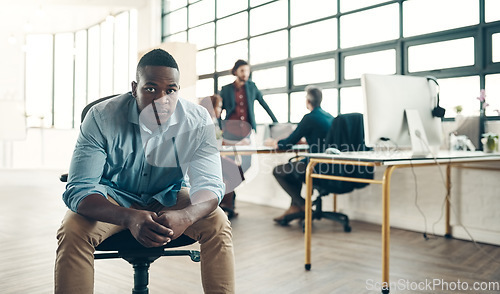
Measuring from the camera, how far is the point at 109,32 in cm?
884

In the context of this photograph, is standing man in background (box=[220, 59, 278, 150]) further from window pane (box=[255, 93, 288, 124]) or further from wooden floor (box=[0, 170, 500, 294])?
wooden floor (box=[0, 170, 500, 294])

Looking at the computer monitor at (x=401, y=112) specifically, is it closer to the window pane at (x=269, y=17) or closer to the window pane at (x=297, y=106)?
the window pane at (x=297, y=106)

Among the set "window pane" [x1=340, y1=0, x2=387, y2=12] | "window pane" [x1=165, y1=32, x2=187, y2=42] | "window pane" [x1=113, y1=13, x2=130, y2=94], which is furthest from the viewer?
"window pane" [x1=113, y1=13, x2=130, y2=94]

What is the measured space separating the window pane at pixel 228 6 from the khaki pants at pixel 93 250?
4.47 m

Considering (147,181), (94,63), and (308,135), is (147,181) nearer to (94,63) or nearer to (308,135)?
(308,135)

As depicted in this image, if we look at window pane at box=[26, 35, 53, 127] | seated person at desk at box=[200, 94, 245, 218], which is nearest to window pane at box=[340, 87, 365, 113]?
seated person at desk at box=[200, 94, 245, 218]

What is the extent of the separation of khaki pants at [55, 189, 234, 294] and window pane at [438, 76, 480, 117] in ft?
8.27

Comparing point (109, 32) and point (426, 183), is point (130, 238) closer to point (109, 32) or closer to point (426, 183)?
point (426, 183)

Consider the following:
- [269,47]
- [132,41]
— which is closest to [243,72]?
[269,47]

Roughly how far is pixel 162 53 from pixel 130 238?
635 millimetres

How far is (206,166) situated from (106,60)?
811cm

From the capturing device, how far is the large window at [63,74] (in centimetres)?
927

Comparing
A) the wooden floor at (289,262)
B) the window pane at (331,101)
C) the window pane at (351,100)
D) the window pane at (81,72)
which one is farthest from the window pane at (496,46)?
the window pane at (81,72)

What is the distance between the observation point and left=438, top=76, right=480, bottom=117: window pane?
3.30 metres
